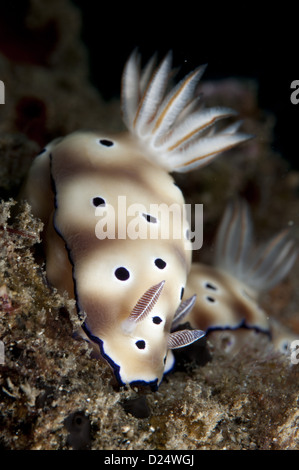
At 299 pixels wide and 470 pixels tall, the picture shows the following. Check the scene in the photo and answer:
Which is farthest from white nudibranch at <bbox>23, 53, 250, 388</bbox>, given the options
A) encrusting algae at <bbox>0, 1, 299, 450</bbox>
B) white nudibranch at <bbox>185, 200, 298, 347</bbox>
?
white nudibranch at <bbox>185, 200, 298, 347</bbox>

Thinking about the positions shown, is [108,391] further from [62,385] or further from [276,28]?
[276,28]

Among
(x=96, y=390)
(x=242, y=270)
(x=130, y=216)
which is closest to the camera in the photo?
(x=96, y=390)

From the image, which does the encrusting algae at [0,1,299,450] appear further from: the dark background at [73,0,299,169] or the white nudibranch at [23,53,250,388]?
the dark background at [73,0,299,169]

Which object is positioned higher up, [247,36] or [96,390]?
[247,36]

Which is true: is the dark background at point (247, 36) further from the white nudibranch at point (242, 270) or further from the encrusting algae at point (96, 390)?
the encrusting algae at point (96, 390)

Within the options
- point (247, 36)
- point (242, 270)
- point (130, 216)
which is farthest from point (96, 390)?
point (247, 36)

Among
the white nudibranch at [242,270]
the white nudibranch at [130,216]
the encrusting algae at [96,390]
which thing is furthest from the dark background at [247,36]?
the encrusting algae at [96,390]

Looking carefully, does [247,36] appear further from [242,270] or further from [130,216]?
[130,216]
